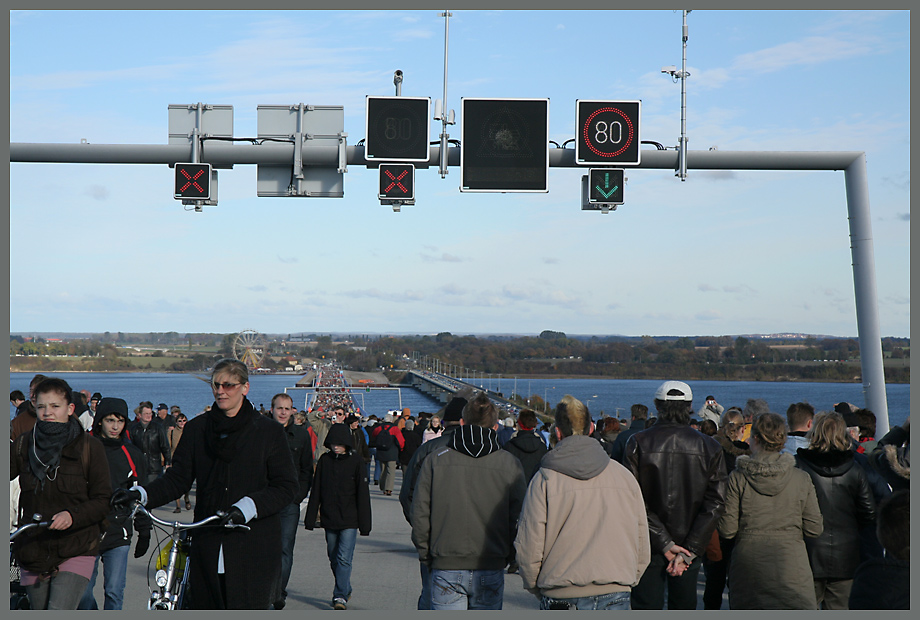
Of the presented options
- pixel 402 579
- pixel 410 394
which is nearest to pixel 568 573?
pixel 402 579

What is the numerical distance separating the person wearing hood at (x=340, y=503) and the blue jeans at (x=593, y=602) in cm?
368

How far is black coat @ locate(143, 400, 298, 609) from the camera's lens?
14.9 ft

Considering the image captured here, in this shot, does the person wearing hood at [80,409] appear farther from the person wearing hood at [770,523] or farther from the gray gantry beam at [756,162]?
the person wearing hood at [770,523]

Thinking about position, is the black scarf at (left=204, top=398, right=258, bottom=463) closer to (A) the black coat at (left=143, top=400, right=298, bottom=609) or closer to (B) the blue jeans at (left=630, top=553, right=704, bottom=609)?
(A) the black coat at (left=143, top=400, right=298, bottom=609)

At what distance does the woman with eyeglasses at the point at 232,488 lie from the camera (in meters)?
4.54

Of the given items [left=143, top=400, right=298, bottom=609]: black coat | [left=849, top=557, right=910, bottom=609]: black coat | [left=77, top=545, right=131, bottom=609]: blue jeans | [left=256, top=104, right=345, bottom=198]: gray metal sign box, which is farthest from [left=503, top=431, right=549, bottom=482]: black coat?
[left=256, top=104, right=345, bottom=198]: gray metal sign box

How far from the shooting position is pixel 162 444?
42.2 feet

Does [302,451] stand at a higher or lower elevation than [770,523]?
higher

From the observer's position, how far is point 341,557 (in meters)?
7.84

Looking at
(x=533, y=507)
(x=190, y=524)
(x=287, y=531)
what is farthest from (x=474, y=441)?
(x=287, y=531)

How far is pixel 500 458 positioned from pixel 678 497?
3.65 ft

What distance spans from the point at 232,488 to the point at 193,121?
8.92 meters

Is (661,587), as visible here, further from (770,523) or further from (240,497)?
(240,497)

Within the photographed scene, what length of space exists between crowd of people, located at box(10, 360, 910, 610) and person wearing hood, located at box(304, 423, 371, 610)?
5.71 ft
